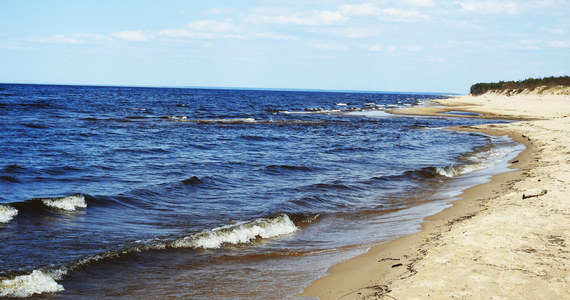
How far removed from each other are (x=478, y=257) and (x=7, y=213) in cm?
881

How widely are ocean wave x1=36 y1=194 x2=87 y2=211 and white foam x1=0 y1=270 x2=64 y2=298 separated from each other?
435 cm

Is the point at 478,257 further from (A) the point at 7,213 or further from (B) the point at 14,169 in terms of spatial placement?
(B) the point at 14,169

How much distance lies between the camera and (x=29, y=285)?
6.07 metres

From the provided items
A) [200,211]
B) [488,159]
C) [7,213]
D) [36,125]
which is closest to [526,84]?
[488,159]

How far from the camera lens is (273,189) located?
1370 cm

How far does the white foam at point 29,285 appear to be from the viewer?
19.4ft

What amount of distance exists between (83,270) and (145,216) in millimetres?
3376

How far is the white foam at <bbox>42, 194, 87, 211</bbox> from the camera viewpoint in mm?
10344

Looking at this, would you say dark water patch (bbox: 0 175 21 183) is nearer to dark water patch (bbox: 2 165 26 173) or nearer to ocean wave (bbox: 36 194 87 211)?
dark water patch (bbox: 2 165 26 173)

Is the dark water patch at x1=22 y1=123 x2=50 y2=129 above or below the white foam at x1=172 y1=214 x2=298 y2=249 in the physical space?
above

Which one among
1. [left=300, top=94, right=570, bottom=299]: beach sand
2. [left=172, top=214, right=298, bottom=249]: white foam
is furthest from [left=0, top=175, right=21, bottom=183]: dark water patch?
[left=300, top=94, right=570, bottom=299]: beach sand

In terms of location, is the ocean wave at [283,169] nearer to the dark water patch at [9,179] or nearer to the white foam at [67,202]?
the white foam at [67,202]

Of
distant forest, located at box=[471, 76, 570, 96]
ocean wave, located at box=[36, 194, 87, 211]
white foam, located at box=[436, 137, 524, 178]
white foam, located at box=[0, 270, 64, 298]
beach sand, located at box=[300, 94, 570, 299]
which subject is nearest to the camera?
beach sand, located at box=[300, 94, 570, 299]

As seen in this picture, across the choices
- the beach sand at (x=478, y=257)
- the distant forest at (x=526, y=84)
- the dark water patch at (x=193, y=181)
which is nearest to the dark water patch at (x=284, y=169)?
the dark water patch at (x=193, y=181)
